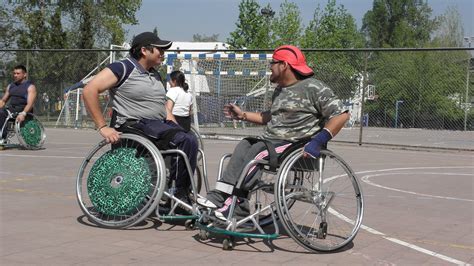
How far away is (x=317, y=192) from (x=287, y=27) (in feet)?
126

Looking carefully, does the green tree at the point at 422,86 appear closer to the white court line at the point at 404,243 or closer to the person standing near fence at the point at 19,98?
the person standing near fence at the point at 19,98

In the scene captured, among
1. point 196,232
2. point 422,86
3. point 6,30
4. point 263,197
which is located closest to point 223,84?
point 422,86

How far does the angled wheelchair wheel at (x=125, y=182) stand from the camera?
194 inches

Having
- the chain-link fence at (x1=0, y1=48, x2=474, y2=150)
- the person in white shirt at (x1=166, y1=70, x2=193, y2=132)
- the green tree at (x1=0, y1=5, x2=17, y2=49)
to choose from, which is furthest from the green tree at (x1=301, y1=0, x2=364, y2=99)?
the green tree at (x1=0, y1=5, x2=17, y2=49)

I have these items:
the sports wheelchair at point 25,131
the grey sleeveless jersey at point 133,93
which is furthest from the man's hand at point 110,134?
the sports wheelchair at point 25,131

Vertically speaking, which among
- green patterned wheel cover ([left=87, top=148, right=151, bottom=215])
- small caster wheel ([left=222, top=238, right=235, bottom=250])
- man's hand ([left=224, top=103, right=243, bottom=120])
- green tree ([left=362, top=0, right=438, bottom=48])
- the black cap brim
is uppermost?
green tree ([left=362, top=0, right=438, bottom=48])

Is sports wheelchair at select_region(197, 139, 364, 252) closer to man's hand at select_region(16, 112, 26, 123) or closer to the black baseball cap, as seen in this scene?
the black baseball cap

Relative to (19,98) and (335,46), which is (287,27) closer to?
(335,46)

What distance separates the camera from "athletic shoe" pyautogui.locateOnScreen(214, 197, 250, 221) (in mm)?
4770

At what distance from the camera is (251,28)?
41.2 metres

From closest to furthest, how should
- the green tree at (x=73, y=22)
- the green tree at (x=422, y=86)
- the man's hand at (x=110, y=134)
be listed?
A: the man's hand at (x=110, y=134), the green tree at (x=422, y=86), the green tree at (x=73, y=22)

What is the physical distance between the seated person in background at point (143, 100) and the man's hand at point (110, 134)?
4 centimetres

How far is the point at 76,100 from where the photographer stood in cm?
2261

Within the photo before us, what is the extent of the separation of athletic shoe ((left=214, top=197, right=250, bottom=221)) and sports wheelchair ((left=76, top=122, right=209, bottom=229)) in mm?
307
